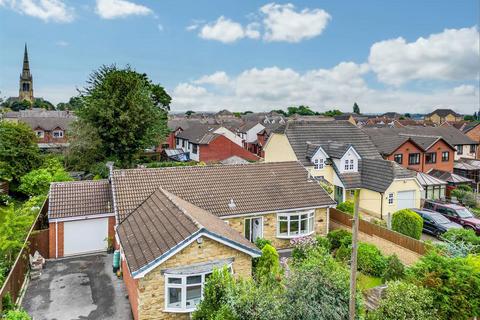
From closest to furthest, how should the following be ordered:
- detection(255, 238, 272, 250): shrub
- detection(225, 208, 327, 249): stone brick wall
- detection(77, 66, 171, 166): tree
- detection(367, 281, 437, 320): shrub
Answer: detection(367, 281, 437, 320): shrub
detection(255, 238, 272, 250): shrub
detection(225, 208, 327, 249): stone brick wall
detection(77, 66, 171, 166): tree

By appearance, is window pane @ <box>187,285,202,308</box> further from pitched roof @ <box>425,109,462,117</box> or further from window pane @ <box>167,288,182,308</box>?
pitched roof @ <box>425,109,462,117</box>

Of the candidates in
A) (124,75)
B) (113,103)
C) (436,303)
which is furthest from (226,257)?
(124,75)

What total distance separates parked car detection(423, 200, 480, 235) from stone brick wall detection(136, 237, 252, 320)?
1900 cm

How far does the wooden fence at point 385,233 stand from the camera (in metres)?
18.0

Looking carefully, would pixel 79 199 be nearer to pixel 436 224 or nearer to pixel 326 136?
pixel 436 224

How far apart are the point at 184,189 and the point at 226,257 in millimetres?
8072

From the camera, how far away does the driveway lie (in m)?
14.1

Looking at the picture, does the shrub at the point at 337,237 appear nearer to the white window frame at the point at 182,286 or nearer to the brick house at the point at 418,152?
the white window frame at the point at 182,286

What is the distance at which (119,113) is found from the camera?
37.2m

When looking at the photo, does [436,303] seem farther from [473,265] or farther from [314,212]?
[314,212]

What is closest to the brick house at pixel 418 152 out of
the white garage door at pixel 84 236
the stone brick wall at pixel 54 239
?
the white garage door at pixel 84 236

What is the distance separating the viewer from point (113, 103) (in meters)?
36.7

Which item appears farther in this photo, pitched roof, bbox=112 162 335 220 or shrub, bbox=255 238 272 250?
pitched roof, bbox=112 162 335 220

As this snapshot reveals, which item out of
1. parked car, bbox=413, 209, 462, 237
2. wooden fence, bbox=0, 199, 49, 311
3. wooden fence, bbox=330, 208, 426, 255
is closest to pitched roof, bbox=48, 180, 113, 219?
wooden fence, bbox=0, 199, 49, 311
